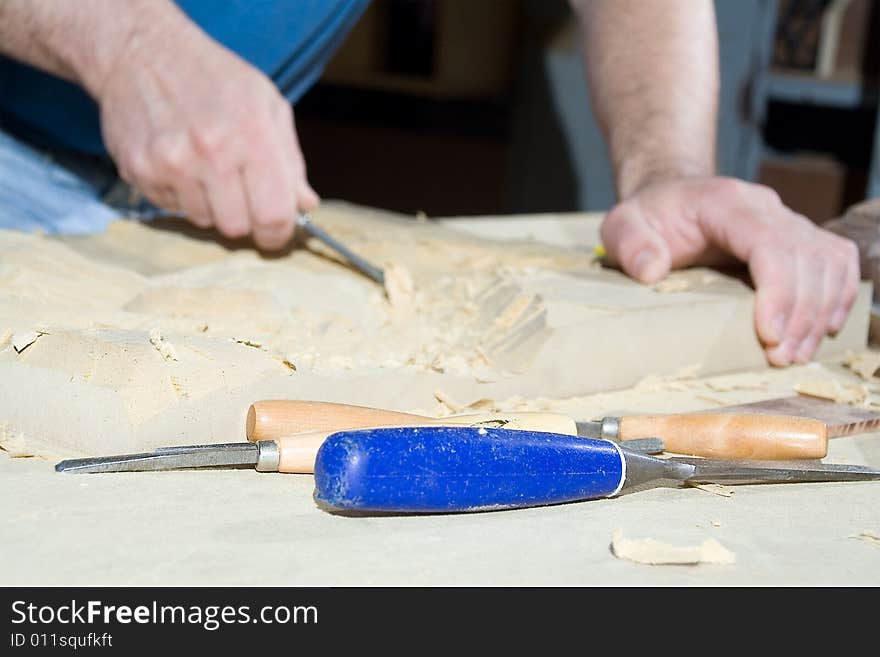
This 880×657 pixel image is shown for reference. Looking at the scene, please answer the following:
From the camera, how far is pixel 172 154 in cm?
139

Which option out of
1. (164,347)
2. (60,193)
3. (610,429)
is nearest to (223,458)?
(164,347)

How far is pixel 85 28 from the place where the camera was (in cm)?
142

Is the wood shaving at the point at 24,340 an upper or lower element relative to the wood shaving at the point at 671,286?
upper

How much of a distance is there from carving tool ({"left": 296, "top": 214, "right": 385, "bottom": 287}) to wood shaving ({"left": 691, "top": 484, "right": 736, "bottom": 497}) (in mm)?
575

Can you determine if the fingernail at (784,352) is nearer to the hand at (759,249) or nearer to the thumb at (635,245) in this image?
the hand at (759,249)

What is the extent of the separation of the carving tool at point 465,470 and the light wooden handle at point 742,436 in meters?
0.11

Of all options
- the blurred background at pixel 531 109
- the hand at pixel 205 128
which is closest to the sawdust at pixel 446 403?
the hand at pixel 205 128

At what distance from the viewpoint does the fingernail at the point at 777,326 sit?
129 cm

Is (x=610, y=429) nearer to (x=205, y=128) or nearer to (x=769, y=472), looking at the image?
(x=769, y=472)

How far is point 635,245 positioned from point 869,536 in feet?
2.08

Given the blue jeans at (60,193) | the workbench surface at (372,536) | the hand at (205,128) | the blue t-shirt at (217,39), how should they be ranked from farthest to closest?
the blue t-shirt at (217,39) → the blue jeans at (60,193) → the hand at (205,128) → the workbench surface at (372,536)

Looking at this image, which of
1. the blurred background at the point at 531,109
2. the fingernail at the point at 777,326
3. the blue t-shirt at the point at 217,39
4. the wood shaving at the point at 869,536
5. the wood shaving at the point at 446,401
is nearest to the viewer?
the wood shaving at the point at 869,536
